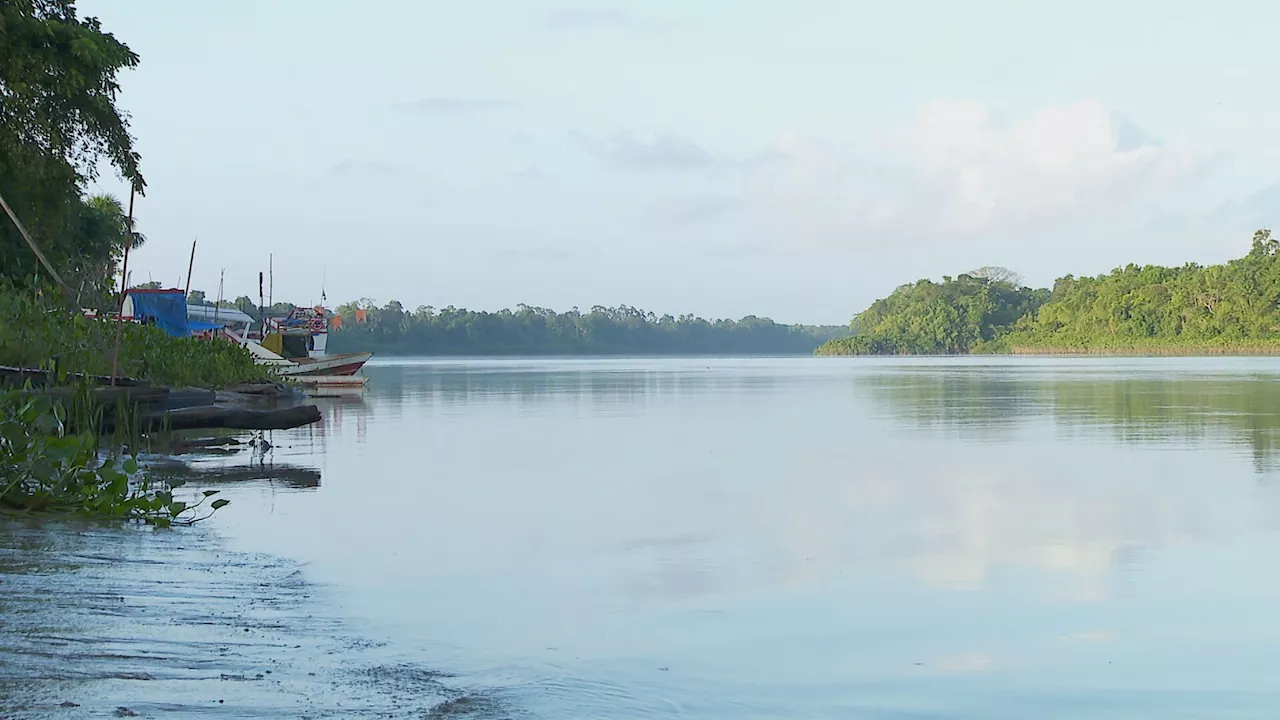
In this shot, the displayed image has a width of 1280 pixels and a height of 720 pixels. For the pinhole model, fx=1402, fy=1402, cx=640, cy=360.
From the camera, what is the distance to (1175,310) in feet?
390

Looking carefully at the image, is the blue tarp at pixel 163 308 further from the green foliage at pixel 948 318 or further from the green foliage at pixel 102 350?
the green foliage at pixel 948 318

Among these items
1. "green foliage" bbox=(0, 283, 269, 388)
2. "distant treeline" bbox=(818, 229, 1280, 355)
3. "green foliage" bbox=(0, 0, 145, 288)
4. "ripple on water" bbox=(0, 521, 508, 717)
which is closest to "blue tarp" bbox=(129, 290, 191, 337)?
"green foliage" bbox=(0, 283, 269, 388)

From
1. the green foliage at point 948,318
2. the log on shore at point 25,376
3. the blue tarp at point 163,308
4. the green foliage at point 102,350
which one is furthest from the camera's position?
the green foliage at point 948,318

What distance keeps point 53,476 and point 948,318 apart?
162 metres

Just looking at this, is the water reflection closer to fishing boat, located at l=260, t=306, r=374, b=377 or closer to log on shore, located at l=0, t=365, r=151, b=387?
log on shore, located at l=0, t=365, r=151, b=387

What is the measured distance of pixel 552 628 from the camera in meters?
6.41

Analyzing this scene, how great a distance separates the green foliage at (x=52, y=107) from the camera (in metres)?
16.3

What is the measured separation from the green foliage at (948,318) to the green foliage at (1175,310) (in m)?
16.9

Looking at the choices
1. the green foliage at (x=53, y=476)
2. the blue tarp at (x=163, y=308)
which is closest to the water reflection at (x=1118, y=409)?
the green foliage at (x=53, y=476)

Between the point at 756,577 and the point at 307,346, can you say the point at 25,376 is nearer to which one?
the point at 756,577

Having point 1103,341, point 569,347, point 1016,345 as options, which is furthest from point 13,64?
point 569,347

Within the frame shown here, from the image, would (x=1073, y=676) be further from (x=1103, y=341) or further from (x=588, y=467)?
(x=1103, y=341)

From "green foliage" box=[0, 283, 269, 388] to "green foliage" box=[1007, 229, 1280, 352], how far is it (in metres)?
97.4

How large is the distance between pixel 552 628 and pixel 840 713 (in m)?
1.83
